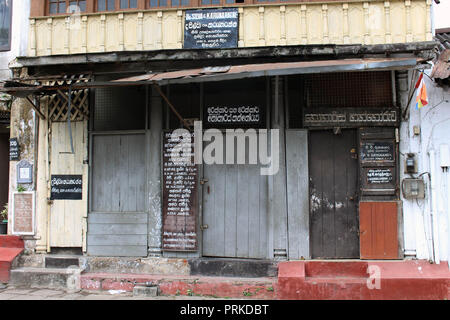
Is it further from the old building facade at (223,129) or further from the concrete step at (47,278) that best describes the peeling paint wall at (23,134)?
the concrete step at (47,278)

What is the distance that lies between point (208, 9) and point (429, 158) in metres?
4.66

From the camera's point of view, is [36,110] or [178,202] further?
[36,110]

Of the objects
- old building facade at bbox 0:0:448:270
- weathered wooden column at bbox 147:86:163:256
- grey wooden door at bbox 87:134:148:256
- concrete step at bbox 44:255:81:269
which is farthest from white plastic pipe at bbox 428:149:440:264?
concrete step at bbox 44:255:81:269

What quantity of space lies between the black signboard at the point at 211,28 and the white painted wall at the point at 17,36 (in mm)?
3226

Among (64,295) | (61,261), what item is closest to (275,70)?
(64,295)

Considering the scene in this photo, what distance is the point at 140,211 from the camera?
7.60m

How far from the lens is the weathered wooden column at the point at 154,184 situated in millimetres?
7488

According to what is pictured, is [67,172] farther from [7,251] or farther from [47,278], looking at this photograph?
[47,278]

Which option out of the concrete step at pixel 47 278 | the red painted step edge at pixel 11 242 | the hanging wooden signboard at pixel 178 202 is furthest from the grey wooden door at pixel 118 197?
the red painted step edge at pixel 11 242

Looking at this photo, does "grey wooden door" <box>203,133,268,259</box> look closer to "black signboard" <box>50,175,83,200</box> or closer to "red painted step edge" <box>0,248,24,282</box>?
"black signboard" <box>50,175,83,200</box>

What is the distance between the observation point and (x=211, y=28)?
7.30 meters

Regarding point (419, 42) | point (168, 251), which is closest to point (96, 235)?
point (168, 251)

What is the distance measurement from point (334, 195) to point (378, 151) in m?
1.07

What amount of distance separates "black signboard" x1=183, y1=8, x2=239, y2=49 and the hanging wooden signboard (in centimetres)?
170
